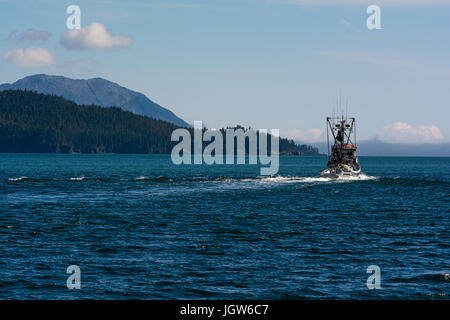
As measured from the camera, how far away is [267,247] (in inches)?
1453

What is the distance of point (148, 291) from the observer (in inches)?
1022

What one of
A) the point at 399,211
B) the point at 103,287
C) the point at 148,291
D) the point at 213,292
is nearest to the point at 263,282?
the point at 213,292

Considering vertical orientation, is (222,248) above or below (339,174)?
below

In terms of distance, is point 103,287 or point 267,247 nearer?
point 103,287

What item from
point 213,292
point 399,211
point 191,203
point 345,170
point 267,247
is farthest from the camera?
point 345,170

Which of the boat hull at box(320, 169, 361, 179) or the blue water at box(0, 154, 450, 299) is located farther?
the boat hull at box(320, 169, 361, 179)

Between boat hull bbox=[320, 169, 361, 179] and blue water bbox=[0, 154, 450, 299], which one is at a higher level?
boat hull bbox=[320, 169, 361, 179]

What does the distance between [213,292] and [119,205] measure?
3936 cm

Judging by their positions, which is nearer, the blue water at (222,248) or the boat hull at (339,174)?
the blue water at (222,248)

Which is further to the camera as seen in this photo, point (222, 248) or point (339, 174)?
point (339, 174)

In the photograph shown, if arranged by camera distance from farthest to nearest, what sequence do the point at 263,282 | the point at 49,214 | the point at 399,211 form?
the point at 399,211 < the point at 49,214 < the point at 263,282

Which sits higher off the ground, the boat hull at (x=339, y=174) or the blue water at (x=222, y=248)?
the boat hull at (x=339, y=174)
